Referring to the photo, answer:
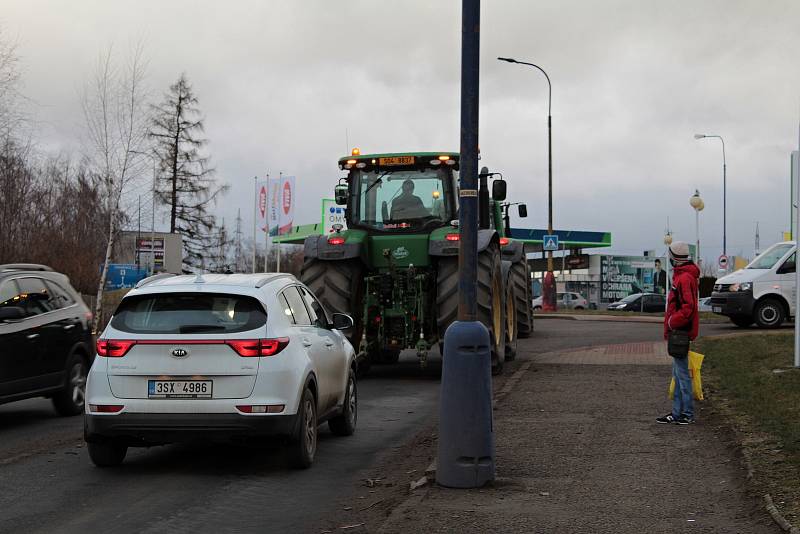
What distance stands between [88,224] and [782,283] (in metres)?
40.8

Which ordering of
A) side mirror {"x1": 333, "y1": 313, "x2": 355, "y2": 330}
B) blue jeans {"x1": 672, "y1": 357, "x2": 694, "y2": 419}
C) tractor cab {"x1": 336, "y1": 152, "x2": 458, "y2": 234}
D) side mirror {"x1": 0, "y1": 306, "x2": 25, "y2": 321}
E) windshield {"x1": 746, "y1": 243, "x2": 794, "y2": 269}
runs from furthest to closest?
windshield {"x1": 746, "y1": 243, "x2": 794, "y2": 269} < tractor cab {"x1": 336, "y1": 152, "x2": 458, "y2": 234} < side mirror {"x1": 0, "y1": 306, "x2": 25, "y2": 321} < blue jeans {"x1": 672, "y1": 357, "x2": 694, "y2": 419} < side mirror {"x1": 333, "y1": 313, "x2": 355, "y2": 330}

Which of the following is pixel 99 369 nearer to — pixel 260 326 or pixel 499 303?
pixel 260 326

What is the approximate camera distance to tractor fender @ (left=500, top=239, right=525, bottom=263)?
69.9 ft

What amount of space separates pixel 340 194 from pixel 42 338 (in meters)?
5.85

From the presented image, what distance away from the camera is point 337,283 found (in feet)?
51.9

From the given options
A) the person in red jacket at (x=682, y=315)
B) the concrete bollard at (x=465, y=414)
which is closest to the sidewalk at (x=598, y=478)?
the concrete bollard at (x=465, y=414)

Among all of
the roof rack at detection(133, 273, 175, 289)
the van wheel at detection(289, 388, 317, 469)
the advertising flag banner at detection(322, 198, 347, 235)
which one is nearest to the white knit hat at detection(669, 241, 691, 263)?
the van wheel at detection(289, 388, 317, 469)

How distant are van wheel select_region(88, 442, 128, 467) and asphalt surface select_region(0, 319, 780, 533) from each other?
9 centimetres

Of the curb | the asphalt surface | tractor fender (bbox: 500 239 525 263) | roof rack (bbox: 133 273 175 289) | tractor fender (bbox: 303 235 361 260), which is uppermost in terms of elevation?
tractor fender (bbox: 500 239 525 263)

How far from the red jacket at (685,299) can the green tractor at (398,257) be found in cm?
461

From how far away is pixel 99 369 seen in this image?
27.9 ft

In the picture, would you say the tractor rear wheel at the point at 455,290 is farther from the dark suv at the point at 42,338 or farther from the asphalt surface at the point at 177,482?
the dark suv at the point at 42,338

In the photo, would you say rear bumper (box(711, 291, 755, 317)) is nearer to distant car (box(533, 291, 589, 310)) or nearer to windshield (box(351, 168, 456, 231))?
→ windshield (box(351, 168, 456, 231))

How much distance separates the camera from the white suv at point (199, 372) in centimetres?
828
